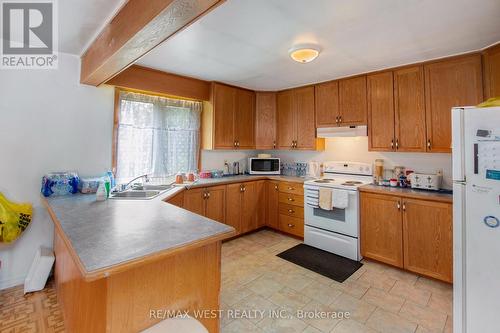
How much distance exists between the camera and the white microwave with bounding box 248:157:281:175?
4207 mm

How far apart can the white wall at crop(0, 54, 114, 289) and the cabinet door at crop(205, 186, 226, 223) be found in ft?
4.53

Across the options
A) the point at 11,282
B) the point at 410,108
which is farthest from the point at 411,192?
the point at 11,282

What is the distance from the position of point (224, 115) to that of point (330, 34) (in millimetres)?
2050

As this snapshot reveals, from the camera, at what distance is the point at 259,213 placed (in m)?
3.97

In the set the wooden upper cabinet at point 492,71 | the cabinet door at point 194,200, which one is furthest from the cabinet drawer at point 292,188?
the wooden upper cabinet at point 492,71

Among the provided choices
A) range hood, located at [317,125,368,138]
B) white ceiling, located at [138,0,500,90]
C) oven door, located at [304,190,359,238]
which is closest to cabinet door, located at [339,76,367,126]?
range hood, located at [317,125,368,138]

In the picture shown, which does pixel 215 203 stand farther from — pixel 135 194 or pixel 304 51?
pixel 304 51

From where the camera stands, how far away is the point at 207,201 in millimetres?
3268

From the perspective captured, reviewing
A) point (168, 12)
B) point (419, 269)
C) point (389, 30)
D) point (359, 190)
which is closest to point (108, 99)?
point (168, 12)

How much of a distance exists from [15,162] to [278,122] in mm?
3468

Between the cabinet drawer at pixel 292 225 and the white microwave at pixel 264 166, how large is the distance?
32.6 inches

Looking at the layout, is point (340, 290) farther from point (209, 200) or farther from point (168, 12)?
point (168, 12)

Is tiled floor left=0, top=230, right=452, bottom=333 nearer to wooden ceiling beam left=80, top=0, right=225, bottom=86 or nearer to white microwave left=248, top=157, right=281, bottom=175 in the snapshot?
white microwave left=248, top=157, right=281, bottom=175

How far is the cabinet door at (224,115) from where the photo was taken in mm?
3652
